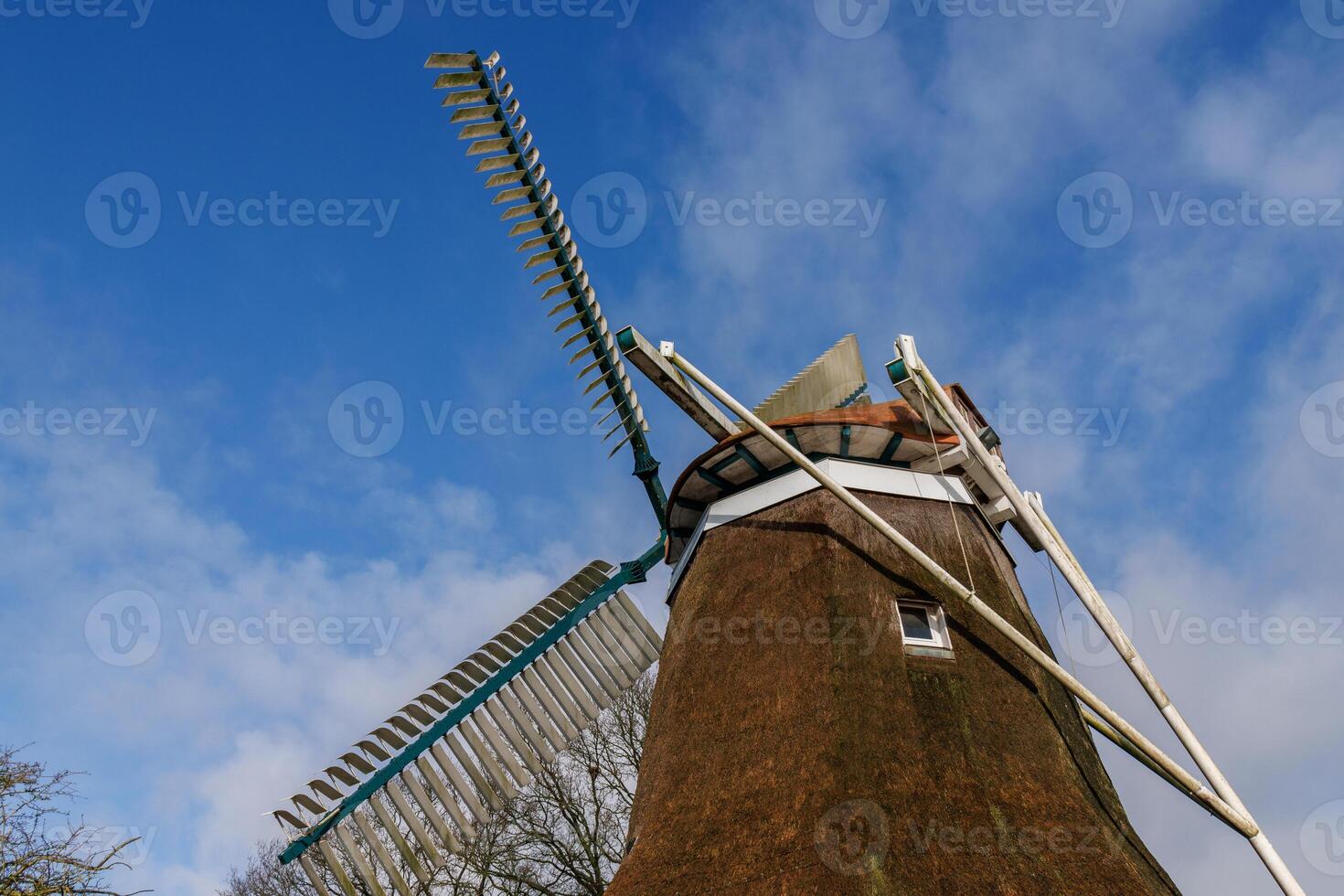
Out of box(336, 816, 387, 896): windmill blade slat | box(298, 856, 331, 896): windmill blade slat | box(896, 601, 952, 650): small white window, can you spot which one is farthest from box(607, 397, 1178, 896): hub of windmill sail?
box(298, 856, 331, 896): windmill blade slat

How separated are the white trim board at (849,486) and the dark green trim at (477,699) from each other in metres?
2.28

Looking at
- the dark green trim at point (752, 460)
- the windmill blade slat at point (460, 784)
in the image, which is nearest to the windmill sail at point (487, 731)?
the windmill blade slat at point (460, 784)

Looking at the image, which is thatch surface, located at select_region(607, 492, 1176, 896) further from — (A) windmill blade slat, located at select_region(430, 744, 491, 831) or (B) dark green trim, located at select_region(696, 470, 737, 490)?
(A) windmill blade slat, located at select_region(430, 744, 491, 831)

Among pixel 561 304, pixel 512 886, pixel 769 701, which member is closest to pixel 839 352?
pixel 561 304

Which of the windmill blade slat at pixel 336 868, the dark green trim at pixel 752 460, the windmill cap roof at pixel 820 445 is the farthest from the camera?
the dark green trim at pixel 752 460

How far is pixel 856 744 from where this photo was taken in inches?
236

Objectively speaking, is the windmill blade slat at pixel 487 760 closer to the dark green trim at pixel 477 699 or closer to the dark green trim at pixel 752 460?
the dark green trim at pixel 477 699

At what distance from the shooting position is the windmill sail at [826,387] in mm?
10445

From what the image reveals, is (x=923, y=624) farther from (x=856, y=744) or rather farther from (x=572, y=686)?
(x=572, y=686)

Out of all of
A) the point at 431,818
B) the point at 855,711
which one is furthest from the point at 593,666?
the point at 855,711

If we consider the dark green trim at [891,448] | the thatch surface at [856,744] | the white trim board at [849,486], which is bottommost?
the thatch surface at [856,744]

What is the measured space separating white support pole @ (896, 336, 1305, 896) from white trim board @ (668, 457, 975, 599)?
0.38 metres

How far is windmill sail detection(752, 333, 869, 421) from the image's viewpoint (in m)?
10.4

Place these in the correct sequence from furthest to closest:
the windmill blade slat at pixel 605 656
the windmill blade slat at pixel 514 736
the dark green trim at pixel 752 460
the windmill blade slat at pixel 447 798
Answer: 1. the windmill blade slat at pixel 605 656
2. the windmill blade slat at pixel 514 736
3. the windmill blade slat at pixel 447 798
4. the dark green trim at pixel 752 460
